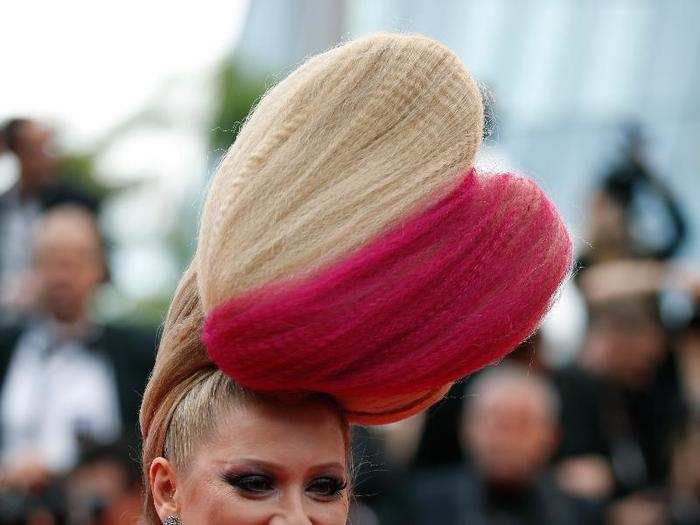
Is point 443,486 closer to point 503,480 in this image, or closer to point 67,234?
point 503,480

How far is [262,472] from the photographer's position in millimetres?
2787

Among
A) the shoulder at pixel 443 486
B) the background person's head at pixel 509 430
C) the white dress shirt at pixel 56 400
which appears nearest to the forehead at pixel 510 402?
the background person's head at pixel 509 430

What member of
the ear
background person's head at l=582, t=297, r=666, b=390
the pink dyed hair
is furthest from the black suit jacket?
the pink dyed hair

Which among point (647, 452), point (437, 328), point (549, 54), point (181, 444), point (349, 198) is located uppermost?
point (349, 198)

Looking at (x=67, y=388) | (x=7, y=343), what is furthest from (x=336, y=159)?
(x=7, y=343)

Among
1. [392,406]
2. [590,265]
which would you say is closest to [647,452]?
[590,265]

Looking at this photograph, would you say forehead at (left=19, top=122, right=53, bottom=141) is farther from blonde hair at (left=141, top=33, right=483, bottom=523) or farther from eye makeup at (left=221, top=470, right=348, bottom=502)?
eye makeup at (left=221, top=470, right=348, bottom=502)

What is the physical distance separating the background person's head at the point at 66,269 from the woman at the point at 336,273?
312cm

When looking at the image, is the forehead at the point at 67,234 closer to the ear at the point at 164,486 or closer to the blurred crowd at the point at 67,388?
the blurred crowd at the point at 67,388

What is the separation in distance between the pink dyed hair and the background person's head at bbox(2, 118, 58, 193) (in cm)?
427

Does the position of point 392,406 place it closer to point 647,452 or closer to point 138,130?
point 647,452

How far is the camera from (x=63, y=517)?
533cm

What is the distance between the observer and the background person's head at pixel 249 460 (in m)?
2.78

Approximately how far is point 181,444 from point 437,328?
1.89ft
